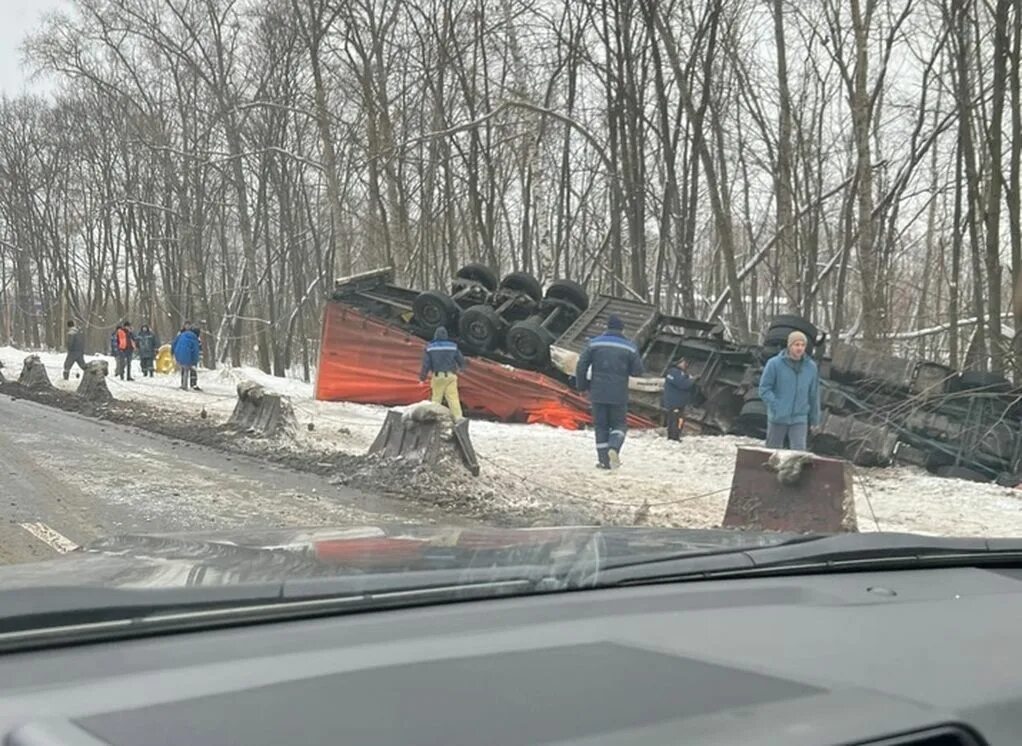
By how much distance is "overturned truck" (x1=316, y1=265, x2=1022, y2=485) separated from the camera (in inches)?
518

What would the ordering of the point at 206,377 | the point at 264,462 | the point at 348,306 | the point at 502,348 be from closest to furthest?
the point at 264,462, the point at 502,348, the point at 348,306, the point at 206,377

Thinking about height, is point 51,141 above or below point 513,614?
above

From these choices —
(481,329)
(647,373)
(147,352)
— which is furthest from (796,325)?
(147,352)

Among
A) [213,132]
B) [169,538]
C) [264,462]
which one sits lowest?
[264,462]

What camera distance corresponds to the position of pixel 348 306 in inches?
744

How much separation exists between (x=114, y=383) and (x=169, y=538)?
24751mm

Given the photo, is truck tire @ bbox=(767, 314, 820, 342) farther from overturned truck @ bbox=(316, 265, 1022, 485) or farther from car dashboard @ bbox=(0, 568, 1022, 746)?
car dashboard @ bbox=(0, 568, 1022, 746)

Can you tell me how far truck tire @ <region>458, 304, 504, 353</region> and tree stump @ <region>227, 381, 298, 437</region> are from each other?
3.61 metres

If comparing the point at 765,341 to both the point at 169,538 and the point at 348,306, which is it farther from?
the point at 169,538

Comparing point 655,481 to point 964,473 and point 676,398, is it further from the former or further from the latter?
point 964,473

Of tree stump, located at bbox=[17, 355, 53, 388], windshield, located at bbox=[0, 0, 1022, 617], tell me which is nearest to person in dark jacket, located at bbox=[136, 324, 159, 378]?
windshield, located at bbox=[0, 0, 1022, 617]

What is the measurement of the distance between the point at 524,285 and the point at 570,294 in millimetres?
1009

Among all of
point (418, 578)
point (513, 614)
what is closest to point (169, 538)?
point (418, 578)

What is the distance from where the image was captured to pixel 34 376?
24812mm
